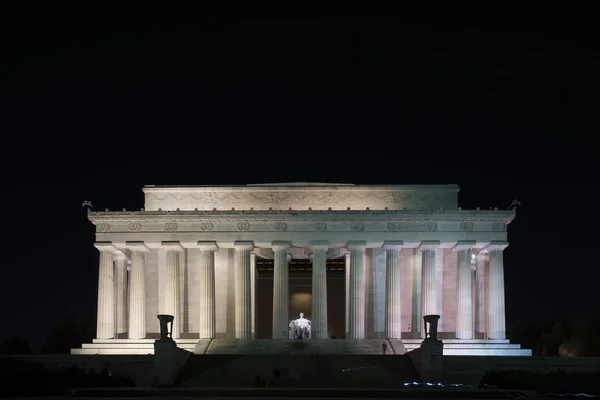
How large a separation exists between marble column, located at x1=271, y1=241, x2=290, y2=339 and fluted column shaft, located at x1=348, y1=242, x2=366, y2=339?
519 cm

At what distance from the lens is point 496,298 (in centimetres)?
8206

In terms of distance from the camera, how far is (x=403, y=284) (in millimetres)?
85438

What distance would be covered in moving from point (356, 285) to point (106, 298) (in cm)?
2038

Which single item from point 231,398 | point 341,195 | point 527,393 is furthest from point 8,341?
point 527,393

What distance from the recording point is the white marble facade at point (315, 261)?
82.0 metres

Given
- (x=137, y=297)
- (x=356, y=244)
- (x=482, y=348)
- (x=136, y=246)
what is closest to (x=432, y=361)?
(x=482, y=348)

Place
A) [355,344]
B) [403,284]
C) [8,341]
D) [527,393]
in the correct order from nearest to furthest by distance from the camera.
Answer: [527,393]
[355,344]
[403,284]
[8,341]

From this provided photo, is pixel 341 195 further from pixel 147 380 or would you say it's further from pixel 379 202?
pixel 147 380

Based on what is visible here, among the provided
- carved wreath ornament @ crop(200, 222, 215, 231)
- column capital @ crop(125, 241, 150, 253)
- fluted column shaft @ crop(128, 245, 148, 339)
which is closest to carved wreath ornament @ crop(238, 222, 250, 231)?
carved wreath ornament @ crop(200, 222, 215, 231)

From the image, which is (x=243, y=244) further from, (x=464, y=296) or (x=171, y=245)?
(x=464, y=296)

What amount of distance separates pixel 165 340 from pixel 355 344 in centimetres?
1928

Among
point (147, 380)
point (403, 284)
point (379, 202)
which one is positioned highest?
point (379, 202)

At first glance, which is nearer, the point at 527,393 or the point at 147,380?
the point at 527,393

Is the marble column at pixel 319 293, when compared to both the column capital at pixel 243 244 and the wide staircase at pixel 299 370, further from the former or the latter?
the wide staircase at pixel 299 370
